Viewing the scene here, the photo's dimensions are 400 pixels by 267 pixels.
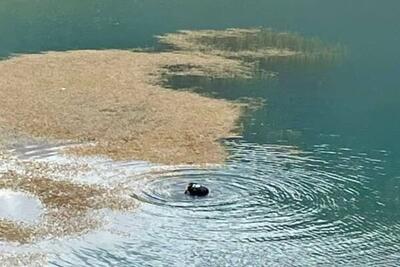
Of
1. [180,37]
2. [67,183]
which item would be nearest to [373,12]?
[180,37]

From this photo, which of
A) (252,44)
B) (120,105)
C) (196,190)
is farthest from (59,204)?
(252,44)

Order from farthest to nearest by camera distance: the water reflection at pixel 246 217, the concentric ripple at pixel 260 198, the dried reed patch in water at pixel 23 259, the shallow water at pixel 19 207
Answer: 1. the concentric ripple at pixel 260 198
2. the shallow water at pixel 19 207
3. the water reflection at pixel 246 217
4. the dried reed patch in water at pixel 23 259

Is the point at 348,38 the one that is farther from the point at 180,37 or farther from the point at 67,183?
the point at 67,183

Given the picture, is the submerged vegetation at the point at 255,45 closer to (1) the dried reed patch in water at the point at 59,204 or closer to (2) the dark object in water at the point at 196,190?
(2) the dark object in water at the point at 196,190

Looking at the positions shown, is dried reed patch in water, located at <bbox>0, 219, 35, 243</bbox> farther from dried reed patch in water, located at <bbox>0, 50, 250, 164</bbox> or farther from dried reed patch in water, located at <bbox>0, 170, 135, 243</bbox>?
dried reed patch in water, located at <bbox>0, 50, 250, 164</bbox>

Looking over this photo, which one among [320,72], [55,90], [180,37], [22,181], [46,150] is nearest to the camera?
[22,181]

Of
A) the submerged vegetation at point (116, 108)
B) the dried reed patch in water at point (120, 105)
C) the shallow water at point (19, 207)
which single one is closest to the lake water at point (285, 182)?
the submerged vegetation at point (116, 108)

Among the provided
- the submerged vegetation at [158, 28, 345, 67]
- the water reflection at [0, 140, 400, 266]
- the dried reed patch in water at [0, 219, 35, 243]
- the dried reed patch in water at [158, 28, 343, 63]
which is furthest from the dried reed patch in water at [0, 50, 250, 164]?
the dried reed patch in water at [0, 219, 35, 243]
